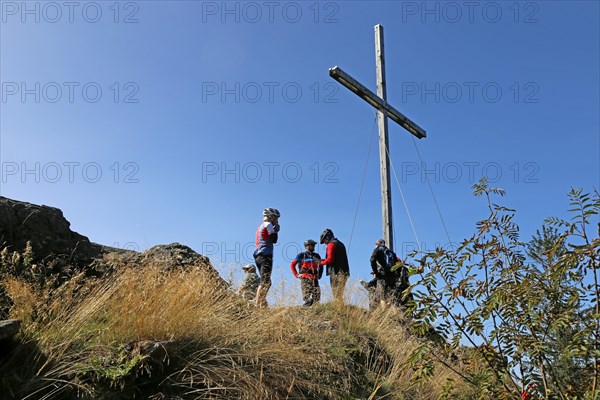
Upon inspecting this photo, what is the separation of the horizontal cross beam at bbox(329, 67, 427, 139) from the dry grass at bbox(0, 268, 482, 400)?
523 cm

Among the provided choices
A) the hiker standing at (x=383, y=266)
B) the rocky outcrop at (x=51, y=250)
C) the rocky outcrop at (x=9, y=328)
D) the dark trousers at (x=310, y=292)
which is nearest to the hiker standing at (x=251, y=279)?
the dark trousers at (x=310, y=292)

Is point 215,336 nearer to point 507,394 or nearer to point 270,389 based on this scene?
point 270,389

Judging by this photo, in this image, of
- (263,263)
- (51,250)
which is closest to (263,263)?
(263,263)

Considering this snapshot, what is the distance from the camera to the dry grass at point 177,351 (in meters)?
3.54

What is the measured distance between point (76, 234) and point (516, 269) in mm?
4512

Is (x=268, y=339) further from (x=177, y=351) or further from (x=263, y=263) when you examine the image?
(x=263, y=263)

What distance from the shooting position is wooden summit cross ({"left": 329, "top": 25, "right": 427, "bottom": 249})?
31.0ft

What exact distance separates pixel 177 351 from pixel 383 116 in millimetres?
7005

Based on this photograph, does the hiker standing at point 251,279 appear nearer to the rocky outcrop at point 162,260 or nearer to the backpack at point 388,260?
the rocky outcrop at point 162,260

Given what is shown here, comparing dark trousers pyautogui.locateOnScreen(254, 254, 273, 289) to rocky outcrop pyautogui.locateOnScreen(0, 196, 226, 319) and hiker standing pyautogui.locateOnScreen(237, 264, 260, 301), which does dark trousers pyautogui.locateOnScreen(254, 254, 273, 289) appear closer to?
hiker standing pyautogui.locateOnScreen(237, 264, 260, 301)

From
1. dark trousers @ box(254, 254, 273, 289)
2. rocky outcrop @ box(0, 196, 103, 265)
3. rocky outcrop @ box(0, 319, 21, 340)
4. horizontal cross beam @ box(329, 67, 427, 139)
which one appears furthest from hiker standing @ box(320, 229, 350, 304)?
rocky outcrop @ box(0, 319, 21, 340)

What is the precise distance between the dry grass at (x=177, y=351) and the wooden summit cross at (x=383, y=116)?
172 inches

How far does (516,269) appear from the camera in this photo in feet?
10.8

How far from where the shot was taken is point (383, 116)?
9969mm
